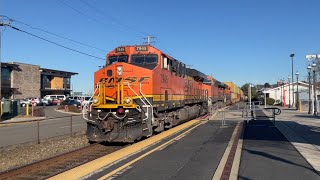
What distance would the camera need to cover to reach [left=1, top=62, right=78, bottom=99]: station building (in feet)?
220

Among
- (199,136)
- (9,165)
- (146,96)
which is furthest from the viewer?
(199,136)

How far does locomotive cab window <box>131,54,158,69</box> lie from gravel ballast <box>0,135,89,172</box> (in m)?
4.16

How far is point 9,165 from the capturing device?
11.3 m

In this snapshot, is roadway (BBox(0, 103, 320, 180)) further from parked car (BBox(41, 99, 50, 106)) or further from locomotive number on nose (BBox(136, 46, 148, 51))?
parked car (BBox(41, 99, 50, 106))

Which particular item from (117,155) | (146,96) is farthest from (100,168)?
(146,96)

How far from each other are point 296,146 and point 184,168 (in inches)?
216

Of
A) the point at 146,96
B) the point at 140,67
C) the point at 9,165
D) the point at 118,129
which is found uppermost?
the point at 140,67

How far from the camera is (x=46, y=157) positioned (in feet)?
41.0

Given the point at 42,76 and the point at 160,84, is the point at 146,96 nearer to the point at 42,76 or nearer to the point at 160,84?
the point at 160,84

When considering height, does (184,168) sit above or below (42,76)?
below

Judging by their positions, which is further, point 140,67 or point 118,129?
point 140,67

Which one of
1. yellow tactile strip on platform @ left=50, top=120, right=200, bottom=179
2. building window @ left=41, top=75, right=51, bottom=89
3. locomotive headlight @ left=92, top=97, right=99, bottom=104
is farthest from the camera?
building window @ left=41, top=75, right=51, bottom=89

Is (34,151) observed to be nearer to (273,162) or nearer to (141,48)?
(141,48)

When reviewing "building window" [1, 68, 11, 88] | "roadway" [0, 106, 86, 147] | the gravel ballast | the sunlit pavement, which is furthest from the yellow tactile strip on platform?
"building window" [1, 68, 11, 88]
